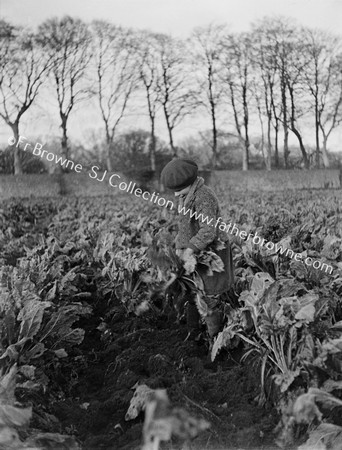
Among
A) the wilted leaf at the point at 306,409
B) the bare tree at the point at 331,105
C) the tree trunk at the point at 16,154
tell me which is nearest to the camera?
the wilted leaf at the point at 306,409

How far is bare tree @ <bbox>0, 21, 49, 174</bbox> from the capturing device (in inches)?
197

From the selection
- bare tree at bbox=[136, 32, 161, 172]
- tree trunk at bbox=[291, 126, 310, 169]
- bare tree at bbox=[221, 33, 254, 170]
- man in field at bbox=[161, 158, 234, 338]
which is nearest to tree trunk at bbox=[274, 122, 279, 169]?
tree trunk at bbox=[291, 126, 310, 169]

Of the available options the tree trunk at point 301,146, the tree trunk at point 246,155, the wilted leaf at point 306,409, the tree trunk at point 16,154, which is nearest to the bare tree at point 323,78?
the tree trunk at point 301,146

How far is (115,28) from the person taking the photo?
17.2ft

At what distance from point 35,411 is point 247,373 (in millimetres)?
993

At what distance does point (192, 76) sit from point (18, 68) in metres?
1.87

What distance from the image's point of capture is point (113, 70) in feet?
19.6

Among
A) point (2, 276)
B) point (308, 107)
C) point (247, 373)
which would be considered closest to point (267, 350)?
point (247, 373)

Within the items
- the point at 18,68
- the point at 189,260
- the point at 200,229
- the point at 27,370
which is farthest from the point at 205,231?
the point at 18,68

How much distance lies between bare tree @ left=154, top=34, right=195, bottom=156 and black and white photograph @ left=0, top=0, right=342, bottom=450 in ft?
0.07

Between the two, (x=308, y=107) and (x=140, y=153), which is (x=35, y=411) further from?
(x=140, y=153)

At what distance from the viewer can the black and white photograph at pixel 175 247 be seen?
219 centimetres

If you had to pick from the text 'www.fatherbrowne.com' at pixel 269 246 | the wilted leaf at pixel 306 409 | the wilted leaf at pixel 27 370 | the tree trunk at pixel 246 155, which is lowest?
the wilted leaf at pixel 306 409

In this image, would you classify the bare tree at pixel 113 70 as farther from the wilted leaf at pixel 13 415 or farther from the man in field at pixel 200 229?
the wilted leaf at pixel 13 415
